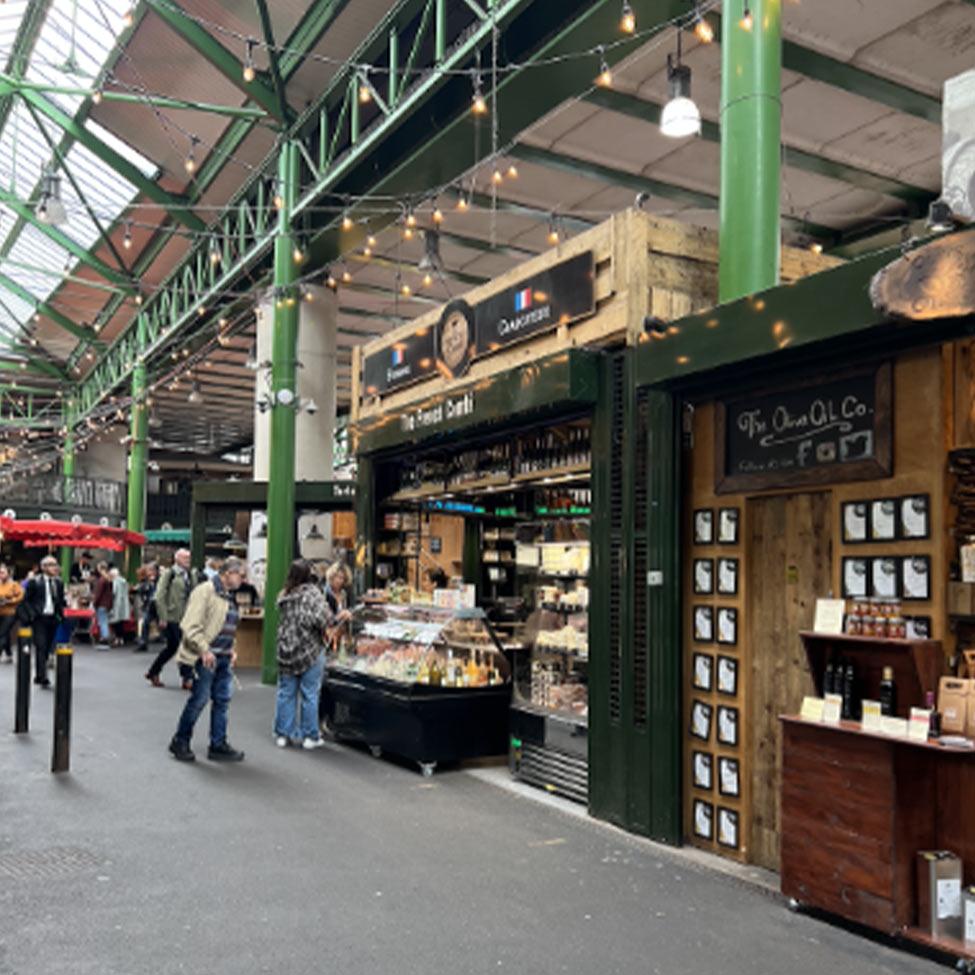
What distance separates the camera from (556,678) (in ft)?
25.0

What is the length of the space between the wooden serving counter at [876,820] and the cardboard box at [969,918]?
0.15ft

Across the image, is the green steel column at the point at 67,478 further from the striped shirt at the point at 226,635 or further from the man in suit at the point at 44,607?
the striped shirt at the point at 226,635

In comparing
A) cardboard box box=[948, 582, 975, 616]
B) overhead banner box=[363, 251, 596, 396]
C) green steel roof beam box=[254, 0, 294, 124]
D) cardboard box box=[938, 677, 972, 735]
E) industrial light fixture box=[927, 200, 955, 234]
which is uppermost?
green steel roof beam box=[254, 0, 294, 124]

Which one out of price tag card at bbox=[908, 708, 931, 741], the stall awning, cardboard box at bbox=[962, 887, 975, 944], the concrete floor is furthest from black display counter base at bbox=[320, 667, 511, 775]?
the stall awning

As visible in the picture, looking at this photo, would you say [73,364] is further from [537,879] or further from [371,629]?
[537,879]

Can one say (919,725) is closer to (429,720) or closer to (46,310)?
(429,720)

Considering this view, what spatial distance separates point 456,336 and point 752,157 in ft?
12.0

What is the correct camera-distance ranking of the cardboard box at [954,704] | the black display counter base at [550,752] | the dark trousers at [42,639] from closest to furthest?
the cardboard box at [954,704] → the black display counter base at [550,752] → the dark trousers at [42,639]

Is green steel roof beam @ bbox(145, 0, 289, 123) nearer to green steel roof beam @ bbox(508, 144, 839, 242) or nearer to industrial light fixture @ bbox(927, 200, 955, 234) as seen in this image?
green steel roof beam @ bbox(508, 144, 839, 242)

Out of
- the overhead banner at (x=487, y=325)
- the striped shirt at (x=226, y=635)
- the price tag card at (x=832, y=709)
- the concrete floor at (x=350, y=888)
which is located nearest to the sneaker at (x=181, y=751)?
the concrete floor at (x=350, y=888)

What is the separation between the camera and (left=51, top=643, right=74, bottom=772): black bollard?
754cm

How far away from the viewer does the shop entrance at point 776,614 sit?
546cm

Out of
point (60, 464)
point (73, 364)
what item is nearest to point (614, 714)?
point (73, 364)

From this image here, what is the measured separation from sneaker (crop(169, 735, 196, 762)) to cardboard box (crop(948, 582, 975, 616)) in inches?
236
